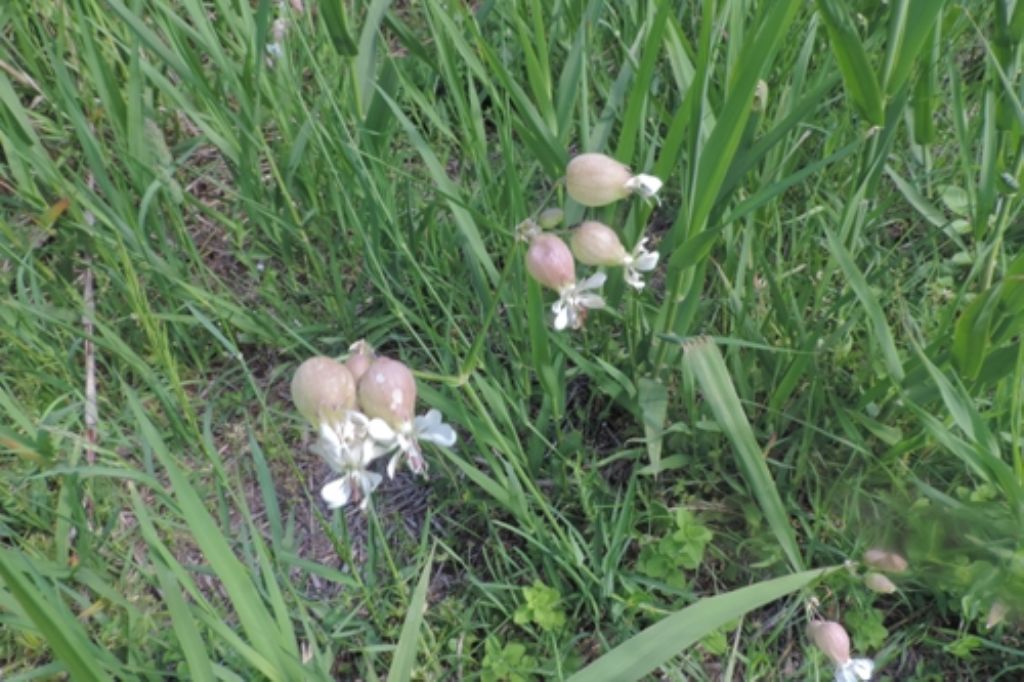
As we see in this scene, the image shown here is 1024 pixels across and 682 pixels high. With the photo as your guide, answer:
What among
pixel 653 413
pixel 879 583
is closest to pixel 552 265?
pixel 653 413

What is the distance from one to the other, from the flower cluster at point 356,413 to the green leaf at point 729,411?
0.31 m

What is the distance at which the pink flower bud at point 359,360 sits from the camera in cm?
93

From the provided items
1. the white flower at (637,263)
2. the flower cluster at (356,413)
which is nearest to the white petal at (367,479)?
the flower cluster at (356,413)

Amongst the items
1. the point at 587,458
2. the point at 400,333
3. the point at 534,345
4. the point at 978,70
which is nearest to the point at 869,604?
the point at 587,458

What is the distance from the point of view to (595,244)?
1018 millimetres

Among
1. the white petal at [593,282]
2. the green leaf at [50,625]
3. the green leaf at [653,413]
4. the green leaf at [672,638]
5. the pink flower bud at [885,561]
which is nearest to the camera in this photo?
the green leaf at [50,625]

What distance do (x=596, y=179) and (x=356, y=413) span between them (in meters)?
0.37

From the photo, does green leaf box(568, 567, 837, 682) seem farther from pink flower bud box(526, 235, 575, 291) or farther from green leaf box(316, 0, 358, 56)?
green leaf box(316, 0, 358, 56)

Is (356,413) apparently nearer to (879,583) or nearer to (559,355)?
(559,355)

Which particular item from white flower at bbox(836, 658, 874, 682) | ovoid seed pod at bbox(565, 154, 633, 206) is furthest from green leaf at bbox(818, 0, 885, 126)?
white flower at bbox(836, 658, 874, 682)

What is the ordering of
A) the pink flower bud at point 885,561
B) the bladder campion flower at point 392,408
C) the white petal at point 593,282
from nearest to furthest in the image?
the bladder campion flower at point 392,408, the white petal at point 593,282, the pink flower bud at point 885,561

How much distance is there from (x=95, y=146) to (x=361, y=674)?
2.83 ft

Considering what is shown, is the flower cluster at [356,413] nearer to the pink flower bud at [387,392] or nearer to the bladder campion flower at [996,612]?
the pink flower bud at [387,392]

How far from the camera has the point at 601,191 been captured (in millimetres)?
1026
